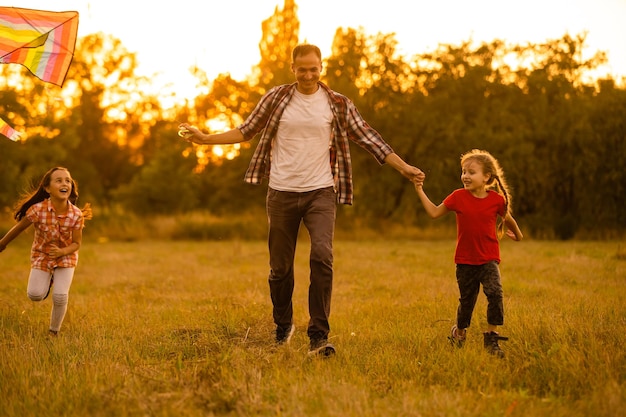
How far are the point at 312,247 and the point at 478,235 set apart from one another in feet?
4.47

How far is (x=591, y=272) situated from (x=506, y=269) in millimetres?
1500

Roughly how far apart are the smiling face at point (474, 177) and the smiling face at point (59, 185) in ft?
11.9

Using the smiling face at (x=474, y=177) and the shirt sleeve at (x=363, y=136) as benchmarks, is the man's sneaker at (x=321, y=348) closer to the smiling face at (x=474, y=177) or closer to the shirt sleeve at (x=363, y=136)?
the shirt sleeve at (x=363, y=136)

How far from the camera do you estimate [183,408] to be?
3.72 metres

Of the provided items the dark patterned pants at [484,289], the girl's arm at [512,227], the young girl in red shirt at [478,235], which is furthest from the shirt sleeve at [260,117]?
the girl's arm at [512,227]

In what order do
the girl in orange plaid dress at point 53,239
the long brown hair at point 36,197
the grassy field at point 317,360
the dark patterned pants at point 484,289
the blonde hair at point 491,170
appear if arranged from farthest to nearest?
the long brown hair at point 36,197
the girl in orange plaid dress at point 53,239
the blonde hair at point 491,170
the dark patterned pants at point 484,289
the grassy field at point 317,360

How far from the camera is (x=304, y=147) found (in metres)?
5.46

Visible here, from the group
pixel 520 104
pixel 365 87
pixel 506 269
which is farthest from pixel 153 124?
pixel 506 269

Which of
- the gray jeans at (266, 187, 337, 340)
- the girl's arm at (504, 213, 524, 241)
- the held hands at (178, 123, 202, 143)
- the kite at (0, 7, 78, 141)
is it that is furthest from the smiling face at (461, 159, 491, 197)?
the kite at (0, 7, 78, 141)

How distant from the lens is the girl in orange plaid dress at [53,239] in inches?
241

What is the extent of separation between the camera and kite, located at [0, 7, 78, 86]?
16.9ft

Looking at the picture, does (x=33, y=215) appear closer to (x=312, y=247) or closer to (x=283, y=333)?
(x=283, y=333)

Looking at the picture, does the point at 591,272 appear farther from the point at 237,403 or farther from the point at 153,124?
the point at 153,124

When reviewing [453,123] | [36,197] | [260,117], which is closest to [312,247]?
[260,117]
